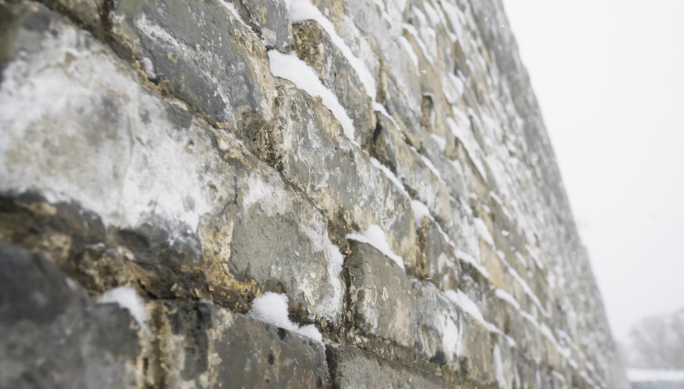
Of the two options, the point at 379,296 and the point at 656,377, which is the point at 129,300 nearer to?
the point at 379,296

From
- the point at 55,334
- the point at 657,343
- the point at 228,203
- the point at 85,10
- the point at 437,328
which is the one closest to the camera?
the point at 55,334

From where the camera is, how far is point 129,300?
0.44 meters

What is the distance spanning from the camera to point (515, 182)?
2562 millimetres

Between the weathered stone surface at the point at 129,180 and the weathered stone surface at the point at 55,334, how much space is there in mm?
27

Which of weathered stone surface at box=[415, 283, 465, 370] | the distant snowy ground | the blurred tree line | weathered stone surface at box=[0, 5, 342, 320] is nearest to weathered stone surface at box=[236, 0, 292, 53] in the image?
weathered stone surface at box=[0, 5, 342, 320]

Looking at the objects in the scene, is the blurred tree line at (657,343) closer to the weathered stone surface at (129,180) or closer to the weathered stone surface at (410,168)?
the weathered stone surface at (410,168)

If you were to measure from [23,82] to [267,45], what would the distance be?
1.42ft

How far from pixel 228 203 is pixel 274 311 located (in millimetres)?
168

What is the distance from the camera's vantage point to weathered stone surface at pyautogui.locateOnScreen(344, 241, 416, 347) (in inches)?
31.7

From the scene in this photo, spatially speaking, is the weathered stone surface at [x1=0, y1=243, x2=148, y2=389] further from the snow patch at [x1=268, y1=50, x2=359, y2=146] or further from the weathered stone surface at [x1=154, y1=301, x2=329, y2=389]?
the snow patch at [x1=268, y1=50, x2=359, y2=146]

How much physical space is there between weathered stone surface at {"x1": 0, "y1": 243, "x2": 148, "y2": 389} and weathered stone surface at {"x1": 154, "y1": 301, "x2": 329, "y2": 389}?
0.04 metres

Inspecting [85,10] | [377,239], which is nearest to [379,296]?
[377,239]

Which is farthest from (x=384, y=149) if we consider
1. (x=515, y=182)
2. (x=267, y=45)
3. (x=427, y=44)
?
(x=515, y=182)

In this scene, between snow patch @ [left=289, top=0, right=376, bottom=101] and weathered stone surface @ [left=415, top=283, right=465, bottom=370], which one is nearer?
snow patch @ [left=289, top=0, right=376, bottom=101]
